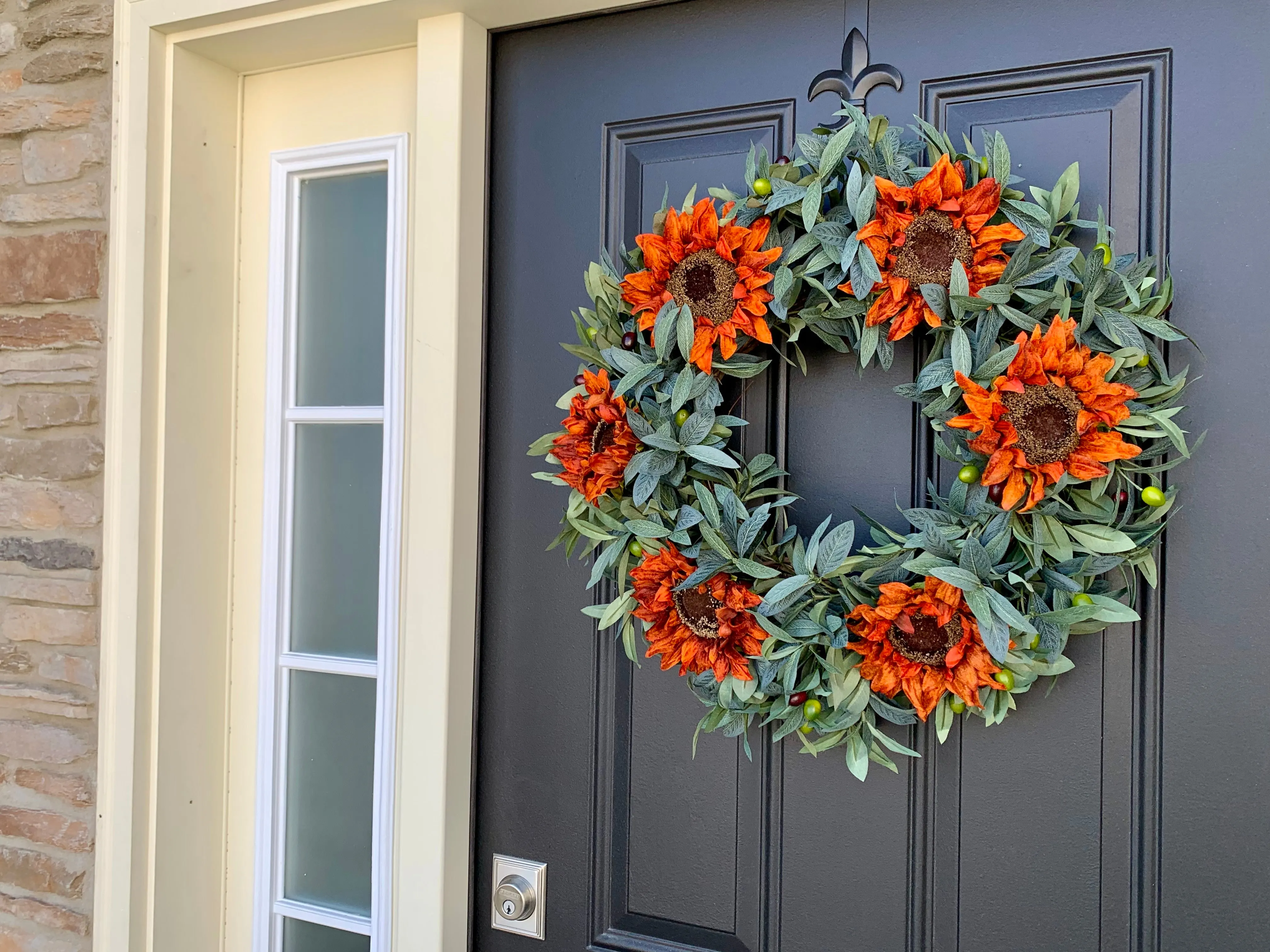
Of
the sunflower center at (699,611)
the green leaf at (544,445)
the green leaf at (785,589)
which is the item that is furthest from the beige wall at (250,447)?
the green leaf at (785,589)

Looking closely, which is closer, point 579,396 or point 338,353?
point 579,396

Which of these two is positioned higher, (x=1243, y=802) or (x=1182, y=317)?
(x=1182, y=317)

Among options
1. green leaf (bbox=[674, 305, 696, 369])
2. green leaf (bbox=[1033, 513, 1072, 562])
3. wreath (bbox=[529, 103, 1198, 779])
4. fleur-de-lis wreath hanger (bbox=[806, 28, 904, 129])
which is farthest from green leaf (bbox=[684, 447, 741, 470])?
fleur-de-lis wreath hanger (bbox=[806, 28, 904, 129])

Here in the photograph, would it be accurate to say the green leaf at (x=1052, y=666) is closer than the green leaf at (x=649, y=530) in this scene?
Yes

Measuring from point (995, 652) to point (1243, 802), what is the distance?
0.34 m

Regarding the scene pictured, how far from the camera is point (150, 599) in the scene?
52.5 inches

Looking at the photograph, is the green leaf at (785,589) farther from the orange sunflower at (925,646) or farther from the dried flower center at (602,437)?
the dried flower center at (602,437)

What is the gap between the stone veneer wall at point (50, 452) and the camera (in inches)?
53.6

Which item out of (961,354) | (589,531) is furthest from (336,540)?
(961,354)

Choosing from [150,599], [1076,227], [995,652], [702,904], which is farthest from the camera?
[150,599]

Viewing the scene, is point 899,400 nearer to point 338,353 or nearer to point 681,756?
point 681,756

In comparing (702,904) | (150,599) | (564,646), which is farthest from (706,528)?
(150,599)

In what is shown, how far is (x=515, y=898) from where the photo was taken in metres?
1.29

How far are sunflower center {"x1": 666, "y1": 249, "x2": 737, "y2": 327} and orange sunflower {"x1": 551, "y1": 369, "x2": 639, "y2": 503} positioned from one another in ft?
0.44
